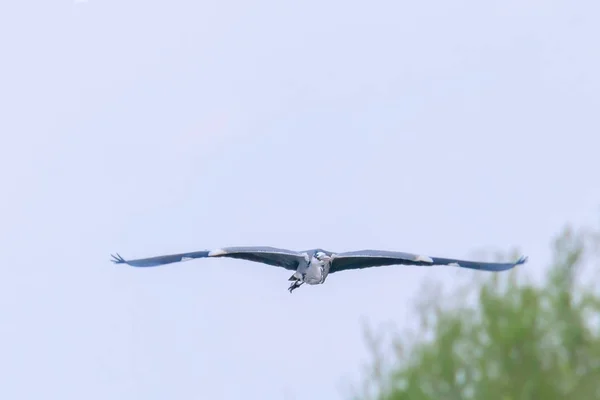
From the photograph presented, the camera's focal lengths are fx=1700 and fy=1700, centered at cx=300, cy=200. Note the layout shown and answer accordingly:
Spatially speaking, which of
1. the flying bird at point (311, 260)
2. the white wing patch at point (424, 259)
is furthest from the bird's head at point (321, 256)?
the white wing patch at point (424, 259)

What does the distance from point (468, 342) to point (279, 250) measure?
9.39 m

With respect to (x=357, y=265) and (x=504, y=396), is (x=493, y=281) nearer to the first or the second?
(x=504, y=396)

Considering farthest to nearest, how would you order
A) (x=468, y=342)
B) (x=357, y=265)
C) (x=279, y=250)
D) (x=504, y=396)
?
1. (x=357, y=265)
2. (x=279, y=250)
3. (x=468, y=342)
4. (x=504, y=396)

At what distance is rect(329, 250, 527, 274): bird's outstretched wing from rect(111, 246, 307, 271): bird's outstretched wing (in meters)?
1.10

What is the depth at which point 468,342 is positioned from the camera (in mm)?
33969

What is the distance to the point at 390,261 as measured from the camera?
147 ft

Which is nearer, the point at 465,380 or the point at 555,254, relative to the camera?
the point at 465,380

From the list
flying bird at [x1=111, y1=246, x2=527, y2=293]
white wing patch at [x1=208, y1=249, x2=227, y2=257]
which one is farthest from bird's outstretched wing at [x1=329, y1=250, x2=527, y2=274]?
white wing patch at [x1=208, y1=249, x2=227, y2=257]

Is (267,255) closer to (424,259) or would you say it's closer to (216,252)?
(216,252)

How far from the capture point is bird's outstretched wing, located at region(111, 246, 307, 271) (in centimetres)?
4144

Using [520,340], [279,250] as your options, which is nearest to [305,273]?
[279,250]

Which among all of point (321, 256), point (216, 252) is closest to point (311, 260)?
point (321, 256)

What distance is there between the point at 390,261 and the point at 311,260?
279 cm

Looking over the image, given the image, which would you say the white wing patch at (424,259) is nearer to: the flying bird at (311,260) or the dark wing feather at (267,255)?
the flying bird at (311,260)
